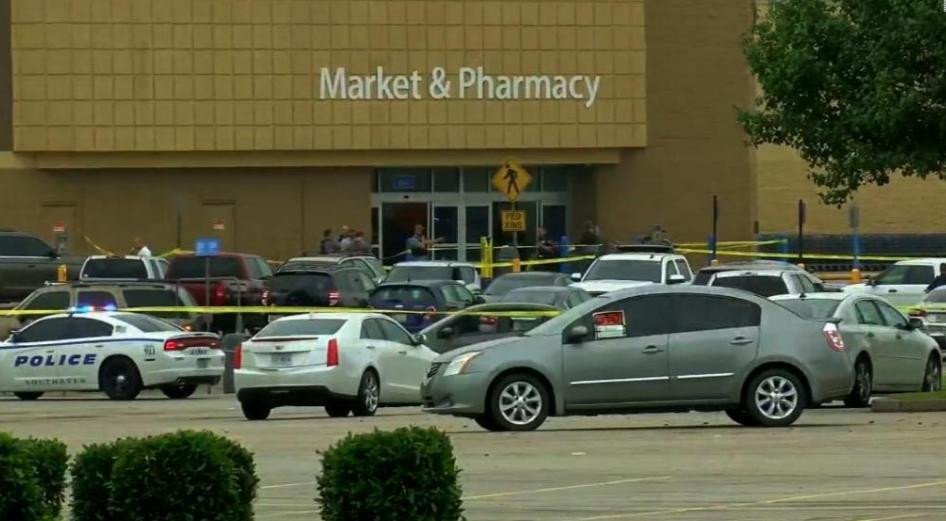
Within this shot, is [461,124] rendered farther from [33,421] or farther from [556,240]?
[33,421]

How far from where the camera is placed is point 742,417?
22.1m

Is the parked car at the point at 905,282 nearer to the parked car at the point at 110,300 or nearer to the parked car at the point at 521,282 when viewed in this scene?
the parked car at the point at 521,282

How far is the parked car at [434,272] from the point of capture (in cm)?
4225

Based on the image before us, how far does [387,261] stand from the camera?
5838cm

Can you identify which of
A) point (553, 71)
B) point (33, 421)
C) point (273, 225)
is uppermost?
point (553, 71)

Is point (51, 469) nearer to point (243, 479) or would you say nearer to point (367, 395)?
point (243, 479)

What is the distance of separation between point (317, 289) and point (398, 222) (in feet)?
64.4

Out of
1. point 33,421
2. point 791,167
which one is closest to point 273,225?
point 791,167

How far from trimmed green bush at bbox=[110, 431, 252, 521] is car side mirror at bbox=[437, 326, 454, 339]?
68.8 ft

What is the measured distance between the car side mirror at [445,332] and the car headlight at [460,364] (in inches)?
375

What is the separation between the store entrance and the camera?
58938mm

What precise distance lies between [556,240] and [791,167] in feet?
37.4

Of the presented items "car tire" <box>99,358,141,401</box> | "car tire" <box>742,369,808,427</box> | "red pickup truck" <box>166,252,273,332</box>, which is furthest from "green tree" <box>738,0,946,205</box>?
"red pickup truck" <box>166,252,273,332</box>

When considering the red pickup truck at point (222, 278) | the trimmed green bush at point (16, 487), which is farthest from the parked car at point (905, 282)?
the trimmed green bush at point (16, 487)
